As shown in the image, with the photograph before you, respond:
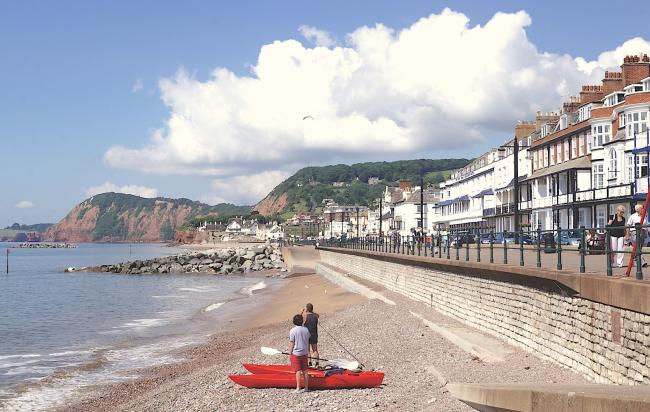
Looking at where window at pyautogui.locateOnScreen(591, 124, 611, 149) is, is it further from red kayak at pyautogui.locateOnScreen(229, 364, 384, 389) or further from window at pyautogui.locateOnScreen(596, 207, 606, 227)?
red kayak at pyautogui.locateOnScreen(229, 364, 384, 389)

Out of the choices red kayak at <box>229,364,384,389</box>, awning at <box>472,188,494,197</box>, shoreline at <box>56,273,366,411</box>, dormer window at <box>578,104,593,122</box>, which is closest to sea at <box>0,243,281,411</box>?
shoreline at <box>56,273,366,411</box>

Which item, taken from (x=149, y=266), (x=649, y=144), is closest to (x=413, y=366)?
(x=649, y=144)

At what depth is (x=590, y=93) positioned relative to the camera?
51.7 metres

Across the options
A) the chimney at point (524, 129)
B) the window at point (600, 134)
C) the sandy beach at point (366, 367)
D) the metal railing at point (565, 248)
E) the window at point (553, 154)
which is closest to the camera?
the metal railing at point (565, 248)

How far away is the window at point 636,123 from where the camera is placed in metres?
39.4

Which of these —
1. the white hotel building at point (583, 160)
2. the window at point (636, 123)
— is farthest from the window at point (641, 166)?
the window at point (636, 123)

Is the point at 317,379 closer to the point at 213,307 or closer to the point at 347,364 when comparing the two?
the point at 347,364

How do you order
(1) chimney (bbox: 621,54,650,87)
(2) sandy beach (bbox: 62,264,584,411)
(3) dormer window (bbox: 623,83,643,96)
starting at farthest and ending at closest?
(1) chimney (bbox: 621,54,650,87) → (3) dormer window (bbox: 623,83,643,96) → (2) sandy beach (bbox: 62,264,584,411)

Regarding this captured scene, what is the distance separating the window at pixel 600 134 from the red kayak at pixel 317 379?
3489 centimetres

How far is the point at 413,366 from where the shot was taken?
15.9 metres

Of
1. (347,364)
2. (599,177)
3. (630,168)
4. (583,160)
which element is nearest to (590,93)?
(583,160)

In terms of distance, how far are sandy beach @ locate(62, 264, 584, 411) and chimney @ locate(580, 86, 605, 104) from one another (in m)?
30.1

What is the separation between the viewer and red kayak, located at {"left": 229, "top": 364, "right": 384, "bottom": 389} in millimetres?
14180

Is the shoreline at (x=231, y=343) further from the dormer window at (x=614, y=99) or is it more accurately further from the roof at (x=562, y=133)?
the dormer window at (x=614, y=99)
